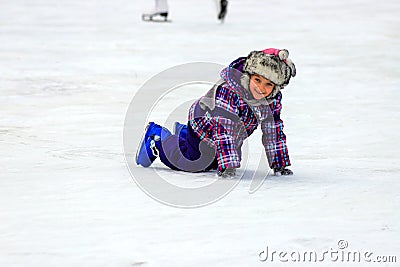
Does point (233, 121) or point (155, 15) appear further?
point (155, 15)

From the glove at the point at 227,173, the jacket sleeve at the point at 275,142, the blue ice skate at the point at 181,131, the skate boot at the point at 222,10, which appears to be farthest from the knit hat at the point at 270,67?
the skate boot at the point at 222,10

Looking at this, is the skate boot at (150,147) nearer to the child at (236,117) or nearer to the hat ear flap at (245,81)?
the child at (236,117)

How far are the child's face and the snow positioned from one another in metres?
0.39

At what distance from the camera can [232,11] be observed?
1459cm

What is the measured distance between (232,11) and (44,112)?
29.6ft

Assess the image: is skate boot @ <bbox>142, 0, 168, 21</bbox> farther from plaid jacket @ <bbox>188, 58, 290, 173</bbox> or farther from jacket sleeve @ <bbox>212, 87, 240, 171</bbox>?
jacket sleeve @ <bbox>212, 87, 240, 171</bbox>

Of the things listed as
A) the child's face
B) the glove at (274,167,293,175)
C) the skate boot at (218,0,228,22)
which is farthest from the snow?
the skate boot at (218,0,228,22)

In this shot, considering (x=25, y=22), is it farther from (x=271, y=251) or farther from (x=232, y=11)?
(x=271, y=251)

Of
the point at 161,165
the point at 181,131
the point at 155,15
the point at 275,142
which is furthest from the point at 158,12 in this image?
the point at 275,142

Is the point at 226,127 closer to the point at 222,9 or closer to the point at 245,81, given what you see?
the point at 245,81

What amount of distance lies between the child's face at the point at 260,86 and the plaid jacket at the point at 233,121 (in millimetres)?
38

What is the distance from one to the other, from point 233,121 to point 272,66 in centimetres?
30

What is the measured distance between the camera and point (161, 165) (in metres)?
4.29

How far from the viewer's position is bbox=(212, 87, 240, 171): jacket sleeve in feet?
12.4
